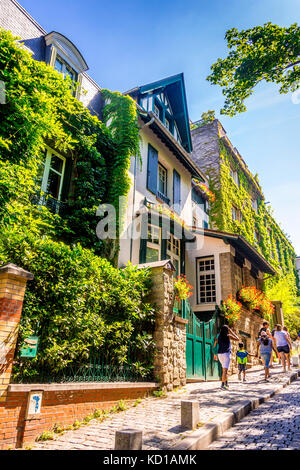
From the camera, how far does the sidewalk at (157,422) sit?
3859mm

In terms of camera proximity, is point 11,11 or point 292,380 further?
point 292,380

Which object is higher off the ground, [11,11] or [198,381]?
[11,11]

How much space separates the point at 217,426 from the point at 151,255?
23.1 feet

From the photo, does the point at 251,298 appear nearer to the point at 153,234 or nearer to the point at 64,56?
the point at 153,234

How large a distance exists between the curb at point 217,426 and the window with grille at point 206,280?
6.80 meters

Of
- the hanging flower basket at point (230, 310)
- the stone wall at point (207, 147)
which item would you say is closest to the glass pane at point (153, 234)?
the hanging flower basket at point (230, 310)

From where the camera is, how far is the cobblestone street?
3.88 m

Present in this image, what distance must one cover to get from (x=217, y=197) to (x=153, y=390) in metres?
13.8

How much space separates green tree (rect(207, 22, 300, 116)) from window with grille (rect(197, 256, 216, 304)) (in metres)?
6.58

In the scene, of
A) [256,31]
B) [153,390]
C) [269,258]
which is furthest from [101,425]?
[269,258]

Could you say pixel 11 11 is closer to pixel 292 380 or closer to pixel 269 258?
pixel 292 380

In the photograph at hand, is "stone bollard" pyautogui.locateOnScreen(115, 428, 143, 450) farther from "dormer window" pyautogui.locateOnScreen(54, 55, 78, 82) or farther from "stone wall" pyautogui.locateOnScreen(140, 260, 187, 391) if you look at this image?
"dormer window" pyautogui.locateOnScreen(54, 55, 78, 82)

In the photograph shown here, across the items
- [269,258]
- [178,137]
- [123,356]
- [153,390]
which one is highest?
[178,137]
